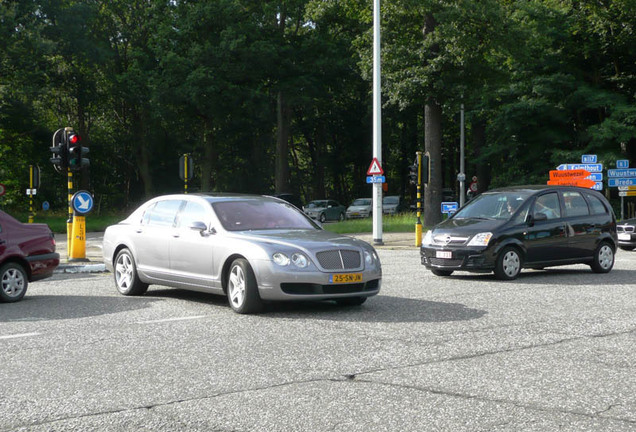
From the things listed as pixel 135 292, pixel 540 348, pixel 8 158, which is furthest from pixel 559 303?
pixel 8 158

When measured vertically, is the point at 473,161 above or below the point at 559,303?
above

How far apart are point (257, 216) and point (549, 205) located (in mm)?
6346

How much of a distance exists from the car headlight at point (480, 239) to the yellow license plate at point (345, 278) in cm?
445

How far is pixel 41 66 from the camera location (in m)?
44.1

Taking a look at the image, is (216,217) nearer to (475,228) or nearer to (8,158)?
(475,228)

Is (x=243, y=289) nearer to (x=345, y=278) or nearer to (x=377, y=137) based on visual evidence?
(x=345, y=278)

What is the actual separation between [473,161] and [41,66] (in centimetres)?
2419

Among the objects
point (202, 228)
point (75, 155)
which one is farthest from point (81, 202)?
point (202, 228)

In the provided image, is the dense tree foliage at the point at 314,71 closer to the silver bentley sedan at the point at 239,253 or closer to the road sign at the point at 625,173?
the road sign at the point at 625,173

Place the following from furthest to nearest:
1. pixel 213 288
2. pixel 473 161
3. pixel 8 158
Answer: pixel 8 158 → pixel 473 161 → pixel 213 288

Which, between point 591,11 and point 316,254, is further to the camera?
point 591,11

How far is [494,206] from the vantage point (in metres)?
14.7

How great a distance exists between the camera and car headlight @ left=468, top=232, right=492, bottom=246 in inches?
536

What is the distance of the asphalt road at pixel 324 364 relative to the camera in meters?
5.08
